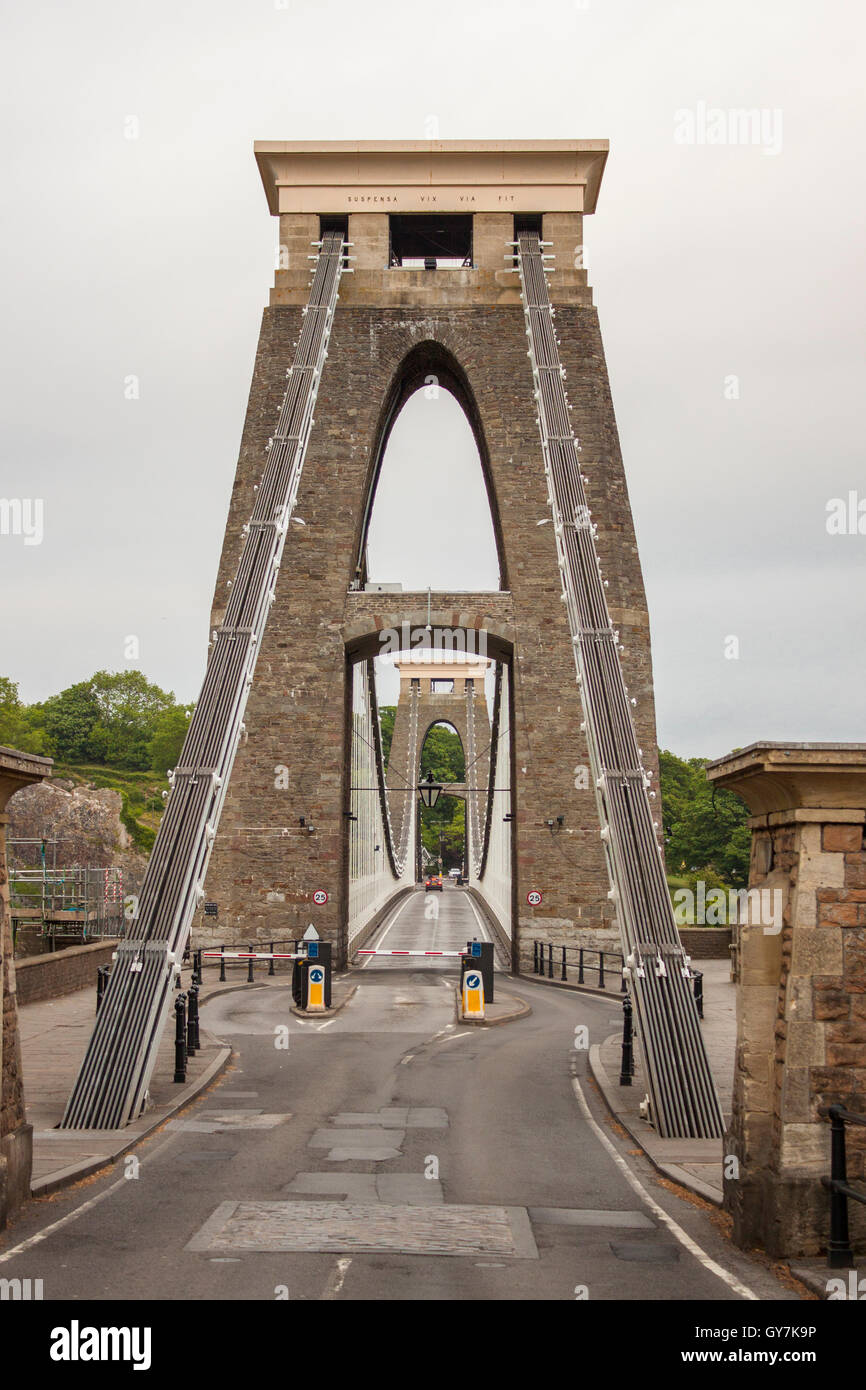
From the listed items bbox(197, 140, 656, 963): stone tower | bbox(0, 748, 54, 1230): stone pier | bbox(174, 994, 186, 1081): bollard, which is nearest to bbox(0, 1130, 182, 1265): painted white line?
bbox(0, 748, 54, 1230): stone pier

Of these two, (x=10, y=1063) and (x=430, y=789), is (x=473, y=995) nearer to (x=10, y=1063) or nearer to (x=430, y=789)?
(x=430, y=789)

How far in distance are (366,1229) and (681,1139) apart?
471cm

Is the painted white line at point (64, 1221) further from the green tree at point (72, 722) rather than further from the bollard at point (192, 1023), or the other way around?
the green tree at point (72, 722)

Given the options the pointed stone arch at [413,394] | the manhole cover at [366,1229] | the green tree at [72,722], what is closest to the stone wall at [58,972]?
the manhole cover at [366,1229]

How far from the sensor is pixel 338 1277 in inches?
294

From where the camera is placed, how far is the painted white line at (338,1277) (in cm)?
716

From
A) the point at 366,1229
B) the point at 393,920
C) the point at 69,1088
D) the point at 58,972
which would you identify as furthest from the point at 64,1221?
the point at 393,920

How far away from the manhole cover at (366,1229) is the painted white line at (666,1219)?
1.03m

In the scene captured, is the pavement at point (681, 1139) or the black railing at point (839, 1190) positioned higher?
the black railing at point (839, 1190)

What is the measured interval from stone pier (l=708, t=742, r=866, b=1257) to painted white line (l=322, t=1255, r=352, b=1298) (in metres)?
2.63

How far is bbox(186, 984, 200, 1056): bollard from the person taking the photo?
16.7 meters

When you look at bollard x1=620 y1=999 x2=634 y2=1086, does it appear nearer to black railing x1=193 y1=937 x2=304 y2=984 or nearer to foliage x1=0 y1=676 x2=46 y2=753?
black railing x1=193 y1=937 x2=304 y2=984

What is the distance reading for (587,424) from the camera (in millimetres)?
35938

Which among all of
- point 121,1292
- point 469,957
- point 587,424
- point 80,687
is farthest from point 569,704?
point 80,687
